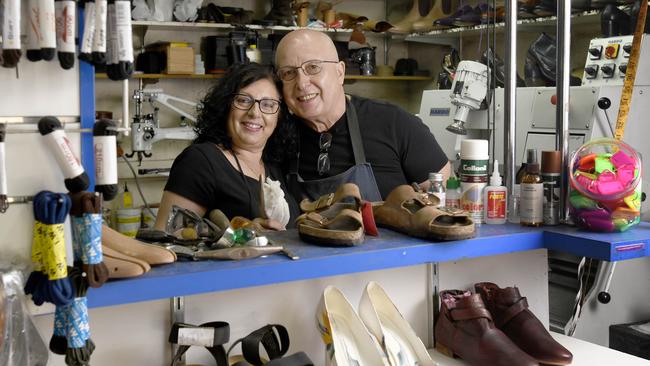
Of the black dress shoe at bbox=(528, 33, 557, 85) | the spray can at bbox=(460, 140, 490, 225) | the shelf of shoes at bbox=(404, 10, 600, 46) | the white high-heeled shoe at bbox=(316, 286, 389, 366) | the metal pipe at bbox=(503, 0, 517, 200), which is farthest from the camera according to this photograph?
the shelf of shoes at bbox=(404, 10, 600, 46)

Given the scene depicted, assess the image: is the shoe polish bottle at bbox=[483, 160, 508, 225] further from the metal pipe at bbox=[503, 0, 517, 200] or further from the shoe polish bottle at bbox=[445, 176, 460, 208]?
the metal pipe at bbox=[503, 0, 517, 200]

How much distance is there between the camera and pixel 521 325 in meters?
1.93

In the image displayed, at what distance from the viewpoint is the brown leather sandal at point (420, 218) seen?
1.80 metres

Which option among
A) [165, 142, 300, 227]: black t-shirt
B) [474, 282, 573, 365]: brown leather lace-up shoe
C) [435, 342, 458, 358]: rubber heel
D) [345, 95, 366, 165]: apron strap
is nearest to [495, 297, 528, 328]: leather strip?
[474, 282, 573, 365]: brown leather lace-up shoe

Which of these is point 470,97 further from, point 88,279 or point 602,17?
point 88,279

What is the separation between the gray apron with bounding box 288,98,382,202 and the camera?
110 inches

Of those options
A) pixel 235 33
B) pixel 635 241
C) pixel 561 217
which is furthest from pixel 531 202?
pixel 235 33

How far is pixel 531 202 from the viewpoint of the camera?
80.6 inches

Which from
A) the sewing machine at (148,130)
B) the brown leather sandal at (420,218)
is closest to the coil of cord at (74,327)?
the brown leather sandal at (420,218)

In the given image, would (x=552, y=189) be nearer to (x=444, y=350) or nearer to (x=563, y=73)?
(x=563, y=73)

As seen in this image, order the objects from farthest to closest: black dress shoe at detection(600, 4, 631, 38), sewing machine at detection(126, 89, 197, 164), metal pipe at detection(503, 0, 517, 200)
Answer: sewing machine at detection(126, 89, 197, 164), black dress shoe at detection(600, 4, 631, 38), metal pipe at detection(503, 0, 517, 200)

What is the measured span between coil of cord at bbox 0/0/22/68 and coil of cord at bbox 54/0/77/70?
0.22ft

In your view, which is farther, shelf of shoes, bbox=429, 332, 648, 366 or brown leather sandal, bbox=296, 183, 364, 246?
shelf of shoes, bbox=429, 332, 648, 366

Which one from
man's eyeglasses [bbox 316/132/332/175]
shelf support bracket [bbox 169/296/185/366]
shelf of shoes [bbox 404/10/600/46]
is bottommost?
shelf support bracket [bbox 169/296/185/366]
